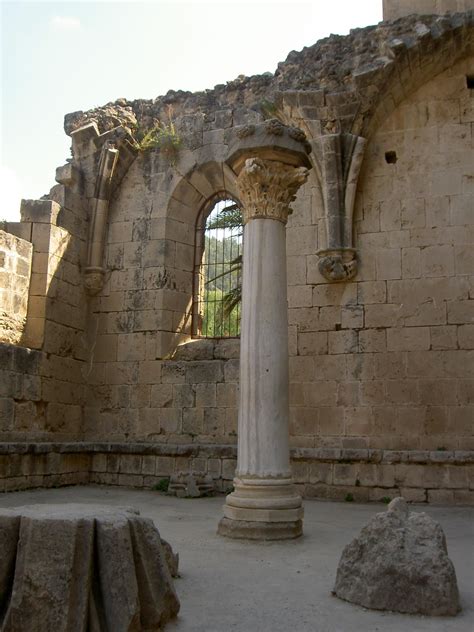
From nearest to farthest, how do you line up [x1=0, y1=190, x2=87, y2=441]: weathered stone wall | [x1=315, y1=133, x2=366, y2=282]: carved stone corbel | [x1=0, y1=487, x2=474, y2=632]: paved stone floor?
[x1=0, y1=487, x2=474, y2=632]: paved stone floor → [x1=0, y1=190, x2=87, y2=441]: weathered stone wall → [x1=315, y1=133, x2=366, y2=282]: carved stone corbel

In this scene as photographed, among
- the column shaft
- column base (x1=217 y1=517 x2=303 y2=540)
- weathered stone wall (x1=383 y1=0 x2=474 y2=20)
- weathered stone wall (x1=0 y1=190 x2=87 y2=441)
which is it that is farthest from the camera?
weathered stone wall (x1=383 y1=0 x2=474 y2=20)

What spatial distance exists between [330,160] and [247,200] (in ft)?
10.6

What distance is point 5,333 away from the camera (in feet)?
29.0

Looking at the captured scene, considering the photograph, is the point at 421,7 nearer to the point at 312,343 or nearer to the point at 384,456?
the point at 312,343

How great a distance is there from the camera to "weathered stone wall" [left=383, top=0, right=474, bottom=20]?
9.41 m

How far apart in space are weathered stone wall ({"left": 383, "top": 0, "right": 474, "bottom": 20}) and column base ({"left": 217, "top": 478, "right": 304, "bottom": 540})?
757 cm

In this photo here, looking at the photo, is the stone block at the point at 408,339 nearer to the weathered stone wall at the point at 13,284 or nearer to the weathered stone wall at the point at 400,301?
the weathered stone wall at the point at 400,301

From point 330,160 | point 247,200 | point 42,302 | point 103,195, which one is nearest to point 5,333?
point 42,302

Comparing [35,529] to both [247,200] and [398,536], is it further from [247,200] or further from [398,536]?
[247,200]

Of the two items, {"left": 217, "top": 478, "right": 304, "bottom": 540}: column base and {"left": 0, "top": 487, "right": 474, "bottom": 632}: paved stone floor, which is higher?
{"left": 217, "top": 478, "right": 304, "bottom": 540}: column base

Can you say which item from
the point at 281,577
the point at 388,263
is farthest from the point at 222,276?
the point at 281,577

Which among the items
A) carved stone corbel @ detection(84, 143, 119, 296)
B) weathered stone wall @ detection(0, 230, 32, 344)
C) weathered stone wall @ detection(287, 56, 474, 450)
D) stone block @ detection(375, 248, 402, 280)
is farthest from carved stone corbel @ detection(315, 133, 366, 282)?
weathered stone wall @ detection(0, 230, 32, 344)

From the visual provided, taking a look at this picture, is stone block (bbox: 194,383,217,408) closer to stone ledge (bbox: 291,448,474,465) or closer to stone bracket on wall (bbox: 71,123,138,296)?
stone ledge (bbox: 291,448,474,465)

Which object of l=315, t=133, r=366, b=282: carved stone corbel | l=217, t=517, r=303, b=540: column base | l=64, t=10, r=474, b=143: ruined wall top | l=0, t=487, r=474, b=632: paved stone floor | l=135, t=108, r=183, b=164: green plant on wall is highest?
A: l=64, t=10, r=474, b=143: ruined wall top
